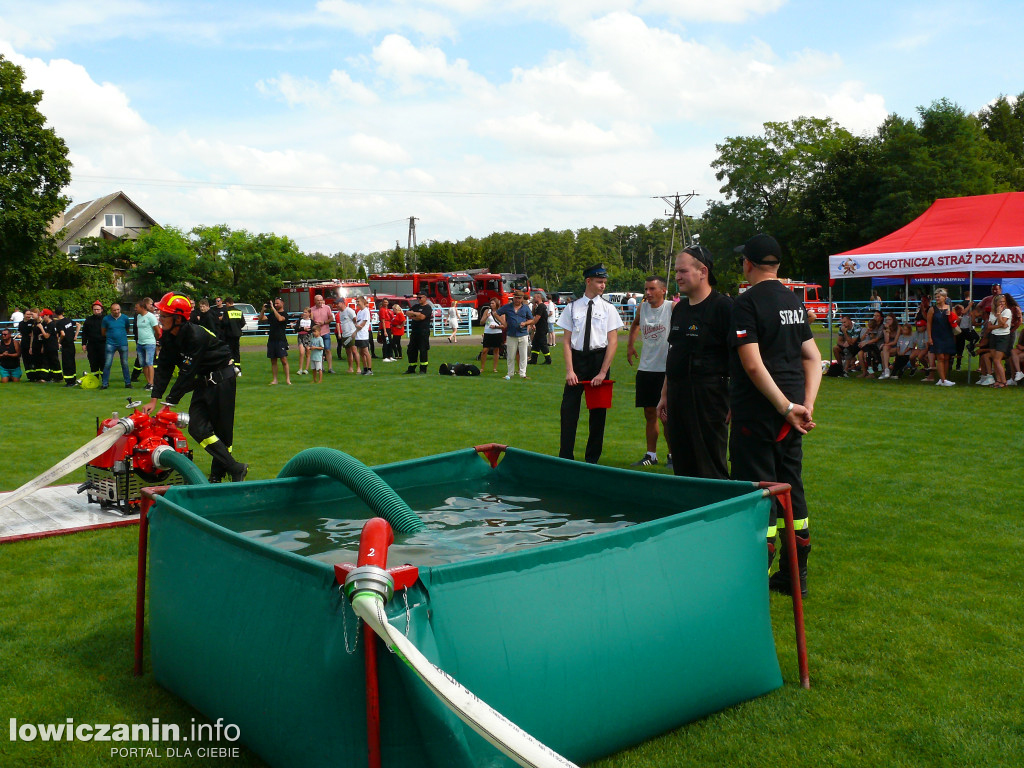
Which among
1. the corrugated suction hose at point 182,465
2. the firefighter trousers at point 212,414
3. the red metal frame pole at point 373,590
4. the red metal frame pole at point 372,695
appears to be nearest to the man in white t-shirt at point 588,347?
the firefighter trousers at point 212,414

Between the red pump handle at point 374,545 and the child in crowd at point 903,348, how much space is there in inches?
717

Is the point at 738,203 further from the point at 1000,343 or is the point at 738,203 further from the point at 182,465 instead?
the point at 182,465

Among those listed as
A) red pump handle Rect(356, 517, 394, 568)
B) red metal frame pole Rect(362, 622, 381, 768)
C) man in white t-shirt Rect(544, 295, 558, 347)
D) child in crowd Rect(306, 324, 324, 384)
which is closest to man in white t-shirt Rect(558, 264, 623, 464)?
red pump handle Rect(356, 517, 394, 568)

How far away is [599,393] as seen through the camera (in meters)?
8.41

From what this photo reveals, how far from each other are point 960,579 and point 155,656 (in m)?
4.76

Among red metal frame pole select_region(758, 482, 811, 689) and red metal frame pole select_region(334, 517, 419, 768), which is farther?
red metal frame pole select_region(758, 482, 811, 689)

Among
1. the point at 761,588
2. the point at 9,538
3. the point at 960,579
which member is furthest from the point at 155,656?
the point at 960,579

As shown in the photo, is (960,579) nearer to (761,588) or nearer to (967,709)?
(967,709)

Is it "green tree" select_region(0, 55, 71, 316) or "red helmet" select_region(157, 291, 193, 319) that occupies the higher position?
"green tree" select_region(0, 55, 71, 316)

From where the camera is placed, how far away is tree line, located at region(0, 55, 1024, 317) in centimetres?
4506

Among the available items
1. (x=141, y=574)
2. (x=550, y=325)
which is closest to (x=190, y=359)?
(x=141, y=574)

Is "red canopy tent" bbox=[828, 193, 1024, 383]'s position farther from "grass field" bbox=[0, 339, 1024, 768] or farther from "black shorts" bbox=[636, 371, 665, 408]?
"black shorts" bbox=[636, 371, 665, 408]

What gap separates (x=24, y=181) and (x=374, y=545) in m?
49.7

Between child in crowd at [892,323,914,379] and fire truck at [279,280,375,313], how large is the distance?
20.3m
